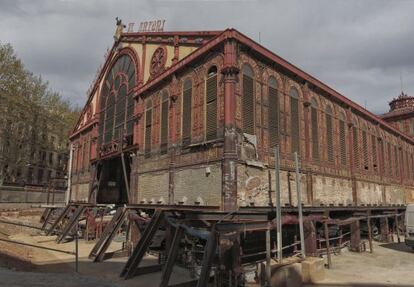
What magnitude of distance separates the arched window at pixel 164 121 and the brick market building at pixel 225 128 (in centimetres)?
6

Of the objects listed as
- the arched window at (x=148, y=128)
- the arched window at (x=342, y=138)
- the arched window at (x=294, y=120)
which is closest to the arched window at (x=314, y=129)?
the arched window at (x=294, y=120)

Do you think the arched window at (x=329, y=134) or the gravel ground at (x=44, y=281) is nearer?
the gravel ground at (x=44, y=281)

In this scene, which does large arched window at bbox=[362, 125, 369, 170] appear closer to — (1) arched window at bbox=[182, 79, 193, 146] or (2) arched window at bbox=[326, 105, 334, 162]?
(2) arched window at bbox=[326, 105, 334, 162]

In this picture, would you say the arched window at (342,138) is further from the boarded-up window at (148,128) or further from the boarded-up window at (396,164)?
the boarded-up window at (148,128)

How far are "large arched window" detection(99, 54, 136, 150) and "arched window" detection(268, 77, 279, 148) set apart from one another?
376 inches

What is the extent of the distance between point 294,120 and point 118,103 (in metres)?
12.9

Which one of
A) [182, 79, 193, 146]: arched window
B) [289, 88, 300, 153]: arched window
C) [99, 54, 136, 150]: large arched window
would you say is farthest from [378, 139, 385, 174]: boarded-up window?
[99, 54, 136, 150]: large arched window

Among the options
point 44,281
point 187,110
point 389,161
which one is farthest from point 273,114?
point 389,161

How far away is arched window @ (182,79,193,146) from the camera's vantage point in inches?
611

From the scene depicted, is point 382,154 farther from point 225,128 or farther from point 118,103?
point 118,103

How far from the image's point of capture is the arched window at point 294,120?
53.8 ft

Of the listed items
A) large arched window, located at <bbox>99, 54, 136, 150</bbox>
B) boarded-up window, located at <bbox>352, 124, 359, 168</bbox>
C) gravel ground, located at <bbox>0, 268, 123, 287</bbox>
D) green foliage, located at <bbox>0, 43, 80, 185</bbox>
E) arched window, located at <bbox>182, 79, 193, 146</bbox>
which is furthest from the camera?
green foliage, located at <bbox>0, 43, 80, 185</bbox>

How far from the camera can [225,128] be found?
43.0ft

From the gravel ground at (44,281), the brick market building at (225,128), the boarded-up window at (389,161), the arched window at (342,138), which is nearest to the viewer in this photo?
the gravel ground at (44,281)
